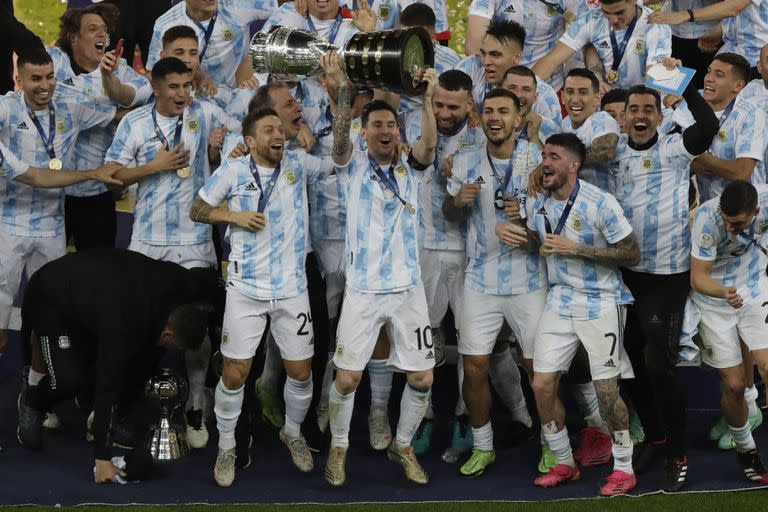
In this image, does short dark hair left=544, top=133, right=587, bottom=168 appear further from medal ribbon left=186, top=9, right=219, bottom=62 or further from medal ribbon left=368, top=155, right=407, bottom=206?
medal ribbon left=186, top=9, right=219, bottom=62

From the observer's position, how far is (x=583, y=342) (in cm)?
681

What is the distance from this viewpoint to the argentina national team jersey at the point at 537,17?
28.3 ft

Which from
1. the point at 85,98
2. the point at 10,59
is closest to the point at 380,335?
the point at 85,98

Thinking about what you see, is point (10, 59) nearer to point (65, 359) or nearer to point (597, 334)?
point (65, 359)

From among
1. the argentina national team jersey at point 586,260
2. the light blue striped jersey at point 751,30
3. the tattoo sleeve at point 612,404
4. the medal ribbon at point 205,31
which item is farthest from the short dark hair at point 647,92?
the medal ribbon at point 205,31

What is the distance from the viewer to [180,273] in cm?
708

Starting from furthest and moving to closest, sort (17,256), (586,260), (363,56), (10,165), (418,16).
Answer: (418,16), (17,256), (10,165), (586,260), (363,56)

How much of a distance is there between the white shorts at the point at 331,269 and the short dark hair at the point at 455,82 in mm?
1146

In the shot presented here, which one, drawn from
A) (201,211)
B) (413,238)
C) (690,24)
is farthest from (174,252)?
(690,24)

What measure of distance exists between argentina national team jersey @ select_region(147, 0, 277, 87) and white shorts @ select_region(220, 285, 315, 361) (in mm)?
1936

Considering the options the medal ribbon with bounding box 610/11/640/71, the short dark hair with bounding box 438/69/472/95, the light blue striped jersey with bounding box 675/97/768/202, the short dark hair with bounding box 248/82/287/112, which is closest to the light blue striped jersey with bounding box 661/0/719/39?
the medal ribbon with bounding box 610/11/640/71

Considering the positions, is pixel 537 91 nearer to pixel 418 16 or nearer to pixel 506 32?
pixel 506 32

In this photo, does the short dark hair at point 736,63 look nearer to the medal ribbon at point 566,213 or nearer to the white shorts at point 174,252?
the medal ribbon at point 566,213

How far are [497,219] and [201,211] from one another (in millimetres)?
1583
